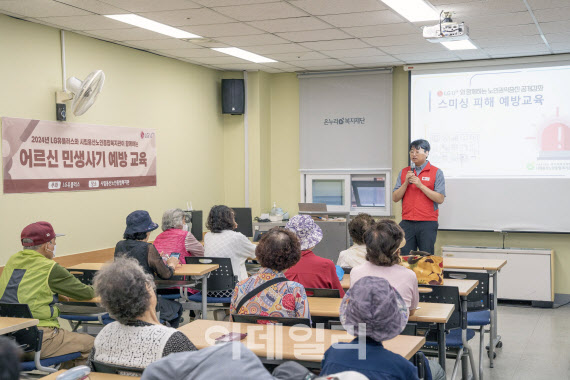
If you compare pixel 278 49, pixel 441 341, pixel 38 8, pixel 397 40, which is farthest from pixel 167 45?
pixel 441 341

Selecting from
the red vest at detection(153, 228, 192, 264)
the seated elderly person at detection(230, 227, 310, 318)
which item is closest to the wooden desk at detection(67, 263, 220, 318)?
the red vest at detection(153, 228, 192, 264)

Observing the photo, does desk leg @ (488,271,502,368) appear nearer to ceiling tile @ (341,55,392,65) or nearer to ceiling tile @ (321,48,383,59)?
ceiling tile @ (321,48,383,59)

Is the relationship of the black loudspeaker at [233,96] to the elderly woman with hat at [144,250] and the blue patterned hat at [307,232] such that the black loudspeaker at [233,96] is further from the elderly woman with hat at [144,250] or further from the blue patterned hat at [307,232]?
the blue patterned hat at [307,232]

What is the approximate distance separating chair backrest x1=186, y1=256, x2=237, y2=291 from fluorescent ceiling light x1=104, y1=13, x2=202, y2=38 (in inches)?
86.9

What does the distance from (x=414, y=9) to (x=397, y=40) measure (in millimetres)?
1360

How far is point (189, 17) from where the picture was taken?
5.55m

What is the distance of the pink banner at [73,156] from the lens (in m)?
5.62

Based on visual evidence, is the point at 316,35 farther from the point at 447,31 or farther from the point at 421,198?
the point at 421,198

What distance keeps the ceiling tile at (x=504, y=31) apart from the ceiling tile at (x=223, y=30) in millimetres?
2190

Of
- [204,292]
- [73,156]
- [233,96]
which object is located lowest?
[204,292]

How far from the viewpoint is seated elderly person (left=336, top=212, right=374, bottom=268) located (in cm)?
Answer: 486

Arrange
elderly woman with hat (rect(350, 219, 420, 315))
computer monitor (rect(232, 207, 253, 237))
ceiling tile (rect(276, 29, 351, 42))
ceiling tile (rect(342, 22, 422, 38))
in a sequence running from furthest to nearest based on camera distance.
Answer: computer monitor (rect(232, 207, 253, 237)), ceiling tile (rect(276, 29, 351, 42)), ceiling tile (rect(342, 22, 422, 38)), elderly woman with hat (rect(350, 219, 420, 315))

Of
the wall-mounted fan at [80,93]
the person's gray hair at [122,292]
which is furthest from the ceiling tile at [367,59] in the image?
the person's gray hair at [122,292]

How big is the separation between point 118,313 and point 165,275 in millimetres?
2537
